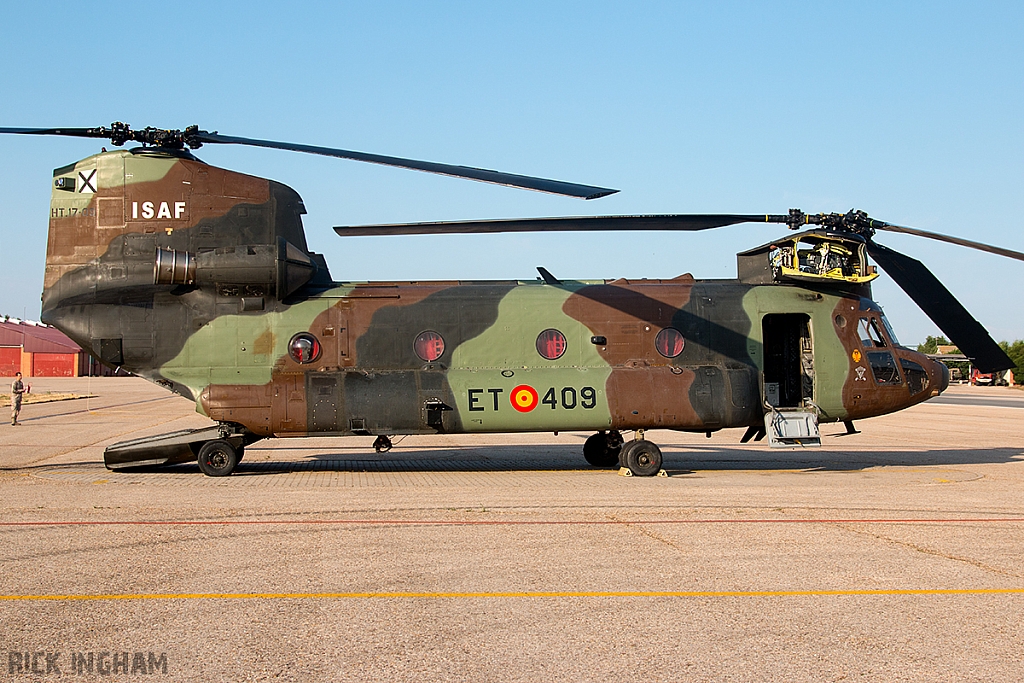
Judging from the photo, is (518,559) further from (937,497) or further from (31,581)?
(937,497)

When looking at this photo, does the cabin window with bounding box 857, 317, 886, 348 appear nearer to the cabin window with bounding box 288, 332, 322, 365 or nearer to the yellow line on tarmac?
the yellow line on tarmac

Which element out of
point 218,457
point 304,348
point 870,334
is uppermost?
point 870,334

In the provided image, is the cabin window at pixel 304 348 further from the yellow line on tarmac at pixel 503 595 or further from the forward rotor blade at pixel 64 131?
the yellow line on tarmac at pixel 503 595

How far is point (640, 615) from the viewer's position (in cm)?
620

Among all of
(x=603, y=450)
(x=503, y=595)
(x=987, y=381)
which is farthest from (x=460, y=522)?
(x=987, y=381)

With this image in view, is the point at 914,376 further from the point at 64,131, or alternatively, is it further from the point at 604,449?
the point at 64,131

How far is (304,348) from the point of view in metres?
14.6

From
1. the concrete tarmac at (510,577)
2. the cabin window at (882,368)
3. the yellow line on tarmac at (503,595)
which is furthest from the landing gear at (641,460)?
the yellow line on tarmac at (503,595)

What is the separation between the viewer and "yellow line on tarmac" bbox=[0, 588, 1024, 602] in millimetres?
6504

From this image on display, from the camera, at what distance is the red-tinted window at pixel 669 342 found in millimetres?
15180

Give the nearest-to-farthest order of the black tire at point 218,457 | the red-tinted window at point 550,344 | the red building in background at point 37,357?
the black tire at point 218,457 < the red-tinted window at point 550,344 < the red building in background at point 37,357

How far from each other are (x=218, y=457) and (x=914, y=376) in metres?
12.4

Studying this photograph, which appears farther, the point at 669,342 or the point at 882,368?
the point at 882,368

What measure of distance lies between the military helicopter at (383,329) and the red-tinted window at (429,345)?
0.03 metres
